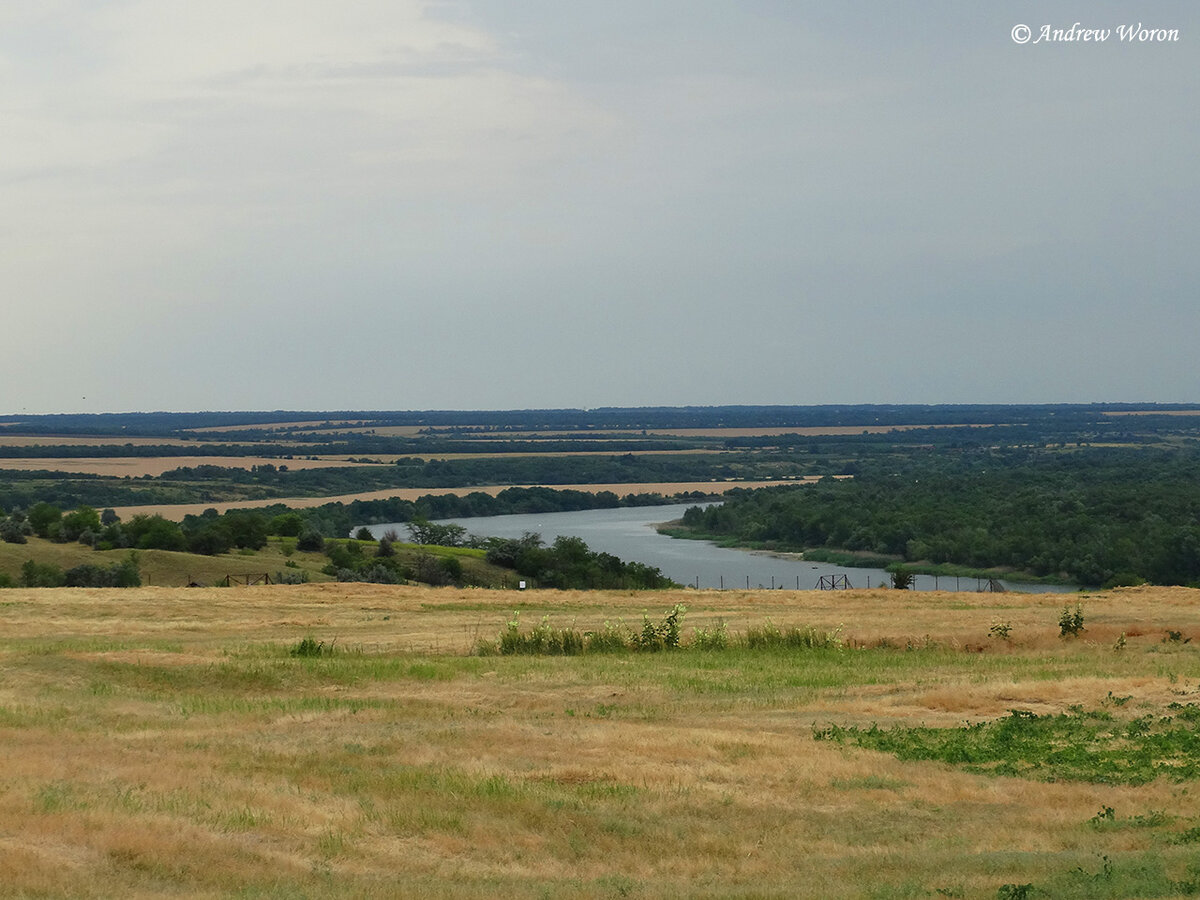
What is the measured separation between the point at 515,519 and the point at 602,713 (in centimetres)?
10518

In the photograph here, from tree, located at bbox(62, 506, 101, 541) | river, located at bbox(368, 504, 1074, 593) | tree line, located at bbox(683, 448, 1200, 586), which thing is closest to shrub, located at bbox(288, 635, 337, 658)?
river, located at bbox(368, 504, 1074, 593)

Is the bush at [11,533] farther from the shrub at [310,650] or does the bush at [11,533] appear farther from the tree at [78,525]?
the shrub at [310,650]

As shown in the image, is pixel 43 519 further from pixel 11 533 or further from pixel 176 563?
pixel 176 563

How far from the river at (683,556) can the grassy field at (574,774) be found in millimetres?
39462

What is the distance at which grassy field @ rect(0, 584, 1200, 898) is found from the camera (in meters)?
10.1

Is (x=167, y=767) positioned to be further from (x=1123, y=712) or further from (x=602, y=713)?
(x=1123, y=712)

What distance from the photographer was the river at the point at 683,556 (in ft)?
235

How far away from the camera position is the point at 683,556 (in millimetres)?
86125

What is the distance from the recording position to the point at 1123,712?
17.4 m

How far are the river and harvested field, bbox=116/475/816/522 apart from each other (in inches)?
Result: 591

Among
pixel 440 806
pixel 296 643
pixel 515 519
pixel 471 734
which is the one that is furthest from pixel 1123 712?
pixel 515 519

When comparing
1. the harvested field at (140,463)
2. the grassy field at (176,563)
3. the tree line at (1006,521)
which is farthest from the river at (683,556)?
the harvested field at (140,463)

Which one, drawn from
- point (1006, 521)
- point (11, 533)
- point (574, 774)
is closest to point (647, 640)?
point (574, 774)

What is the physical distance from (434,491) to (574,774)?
451ft
